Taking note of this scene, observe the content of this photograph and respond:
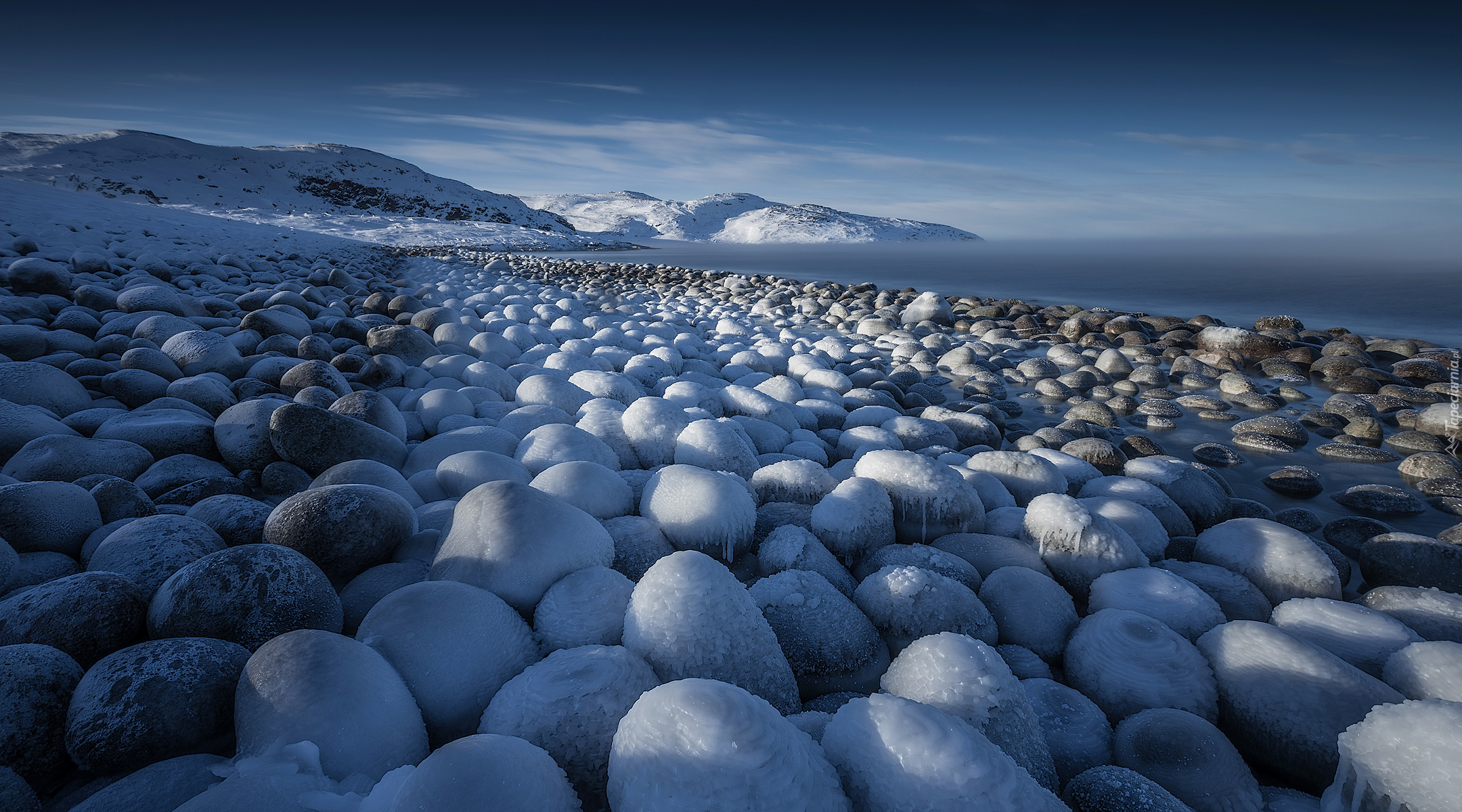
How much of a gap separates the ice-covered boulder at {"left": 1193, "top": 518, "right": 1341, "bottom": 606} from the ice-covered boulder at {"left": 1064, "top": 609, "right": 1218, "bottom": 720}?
812 millimetres

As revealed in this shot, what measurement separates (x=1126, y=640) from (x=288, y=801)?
6.08ft

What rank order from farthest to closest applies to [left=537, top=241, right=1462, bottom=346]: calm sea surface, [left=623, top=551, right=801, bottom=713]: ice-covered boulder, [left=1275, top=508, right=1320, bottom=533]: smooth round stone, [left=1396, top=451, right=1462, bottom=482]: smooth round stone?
[left=537, top=241, right=1462, bottom=346]: calm sea surface
[left=1396, top=451, right=1462, bottom=482]: smooth round stone
[left=1275, top=508, right=1320, bottom=533]: smooth round stone
[left=623, top=551, right=801, bottom=713]: ice-covered boulder

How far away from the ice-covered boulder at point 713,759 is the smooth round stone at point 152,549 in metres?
1.31

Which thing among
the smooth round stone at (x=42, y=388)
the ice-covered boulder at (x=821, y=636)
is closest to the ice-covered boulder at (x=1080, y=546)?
the ice-covered boulder at (x=821, y=636)

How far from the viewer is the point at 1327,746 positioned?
55.6 inches

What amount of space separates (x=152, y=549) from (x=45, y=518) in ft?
1.36

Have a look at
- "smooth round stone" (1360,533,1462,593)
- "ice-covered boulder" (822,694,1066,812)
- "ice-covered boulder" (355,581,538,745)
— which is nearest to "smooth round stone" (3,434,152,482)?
"ice-covered boulder" (355,581,538,745)

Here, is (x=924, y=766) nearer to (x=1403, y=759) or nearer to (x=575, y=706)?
(x=575, y=706)

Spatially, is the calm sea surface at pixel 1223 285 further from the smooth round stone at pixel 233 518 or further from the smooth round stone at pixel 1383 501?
the smooth round stone at pixel 233 518

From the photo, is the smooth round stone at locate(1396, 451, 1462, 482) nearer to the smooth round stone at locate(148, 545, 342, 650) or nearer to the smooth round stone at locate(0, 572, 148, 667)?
the smooth round stone at locate(148, 545, 342, 650)

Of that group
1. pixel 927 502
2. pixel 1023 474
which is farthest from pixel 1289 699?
pixel 1023 474

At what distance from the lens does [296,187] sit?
45.6 metres

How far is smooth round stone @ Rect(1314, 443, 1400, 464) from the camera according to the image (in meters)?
4.02

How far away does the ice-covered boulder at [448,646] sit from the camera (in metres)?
1.30
